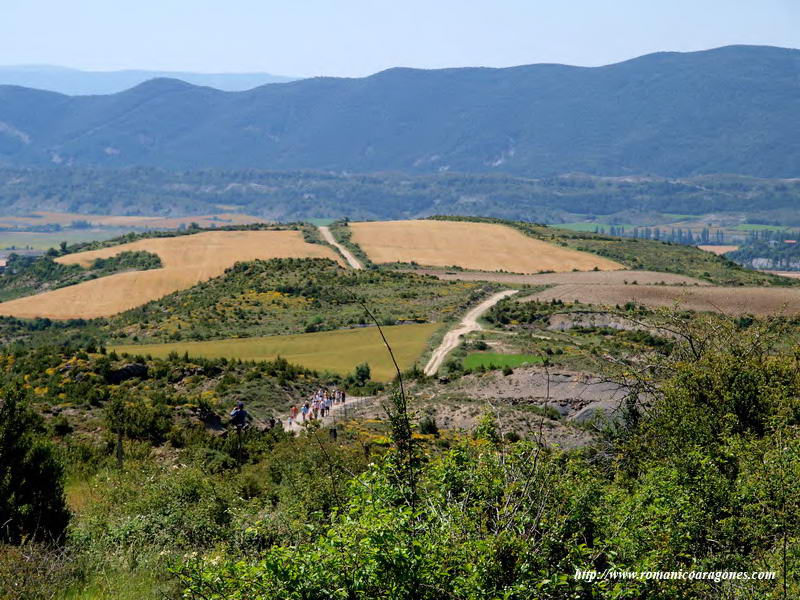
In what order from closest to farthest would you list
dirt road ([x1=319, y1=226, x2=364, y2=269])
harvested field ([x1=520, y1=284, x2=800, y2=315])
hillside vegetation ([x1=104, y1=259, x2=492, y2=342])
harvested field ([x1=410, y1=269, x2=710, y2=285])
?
harvested field ([x1=520, y1=284, x2=800, y2=315]) < hillside vegetation ([x1=104, y1=259, x2=492, y2=342]) < harvested field ([x1=410, y1=269, x2=710, y2=285]) < dirt road ([x1=319, y1=226, x2=364, y2=269])

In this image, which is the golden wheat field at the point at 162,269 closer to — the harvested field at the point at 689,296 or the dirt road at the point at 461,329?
the dirt road at the point at 461,329

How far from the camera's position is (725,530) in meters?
13.9

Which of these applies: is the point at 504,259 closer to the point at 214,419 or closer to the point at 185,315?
the point at 185,315

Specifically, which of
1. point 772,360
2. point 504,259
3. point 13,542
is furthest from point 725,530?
point 504,259

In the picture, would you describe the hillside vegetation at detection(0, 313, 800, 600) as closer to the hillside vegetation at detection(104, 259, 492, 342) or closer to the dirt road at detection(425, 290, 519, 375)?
the dirt road at detection(425, 290, 519, 375)

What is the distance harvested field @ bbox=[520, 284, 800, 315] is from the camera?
69438 mm

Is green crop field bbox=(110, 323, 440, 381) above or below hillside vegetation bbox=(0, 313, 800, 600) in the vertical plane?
below

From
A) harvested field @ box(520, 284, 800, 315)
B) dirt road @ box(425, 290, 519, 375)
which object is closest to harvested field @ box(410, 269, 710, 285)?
harvested field @ box(520, 284, 800, 315)

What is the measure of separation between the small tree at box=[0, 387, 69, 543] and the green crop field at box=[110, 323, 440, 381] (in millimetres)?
34983

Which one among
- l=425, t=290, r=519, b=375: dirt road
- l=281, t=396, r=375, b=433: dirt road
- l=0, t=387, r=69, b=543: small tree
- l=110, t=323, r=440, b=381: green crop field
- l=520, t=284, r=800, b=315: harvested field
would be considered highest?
l=0, t=387, r=69, b=543: small tree

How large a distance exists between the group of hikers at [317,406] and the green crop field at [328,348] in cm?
951

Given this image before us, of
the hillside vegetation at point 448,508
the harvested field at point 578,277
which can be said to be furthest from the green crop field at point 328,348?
the harvested field at point 578,277

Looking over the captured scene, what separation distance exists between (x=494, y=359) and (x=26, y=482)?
133ft

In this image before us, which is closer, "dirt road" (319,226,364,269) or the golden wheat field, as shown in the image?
the golden wheat field
